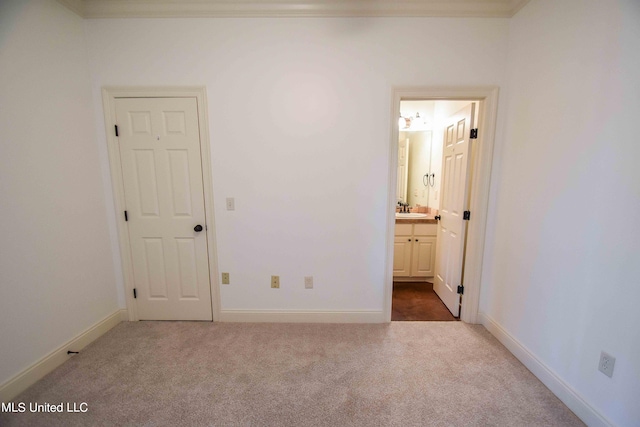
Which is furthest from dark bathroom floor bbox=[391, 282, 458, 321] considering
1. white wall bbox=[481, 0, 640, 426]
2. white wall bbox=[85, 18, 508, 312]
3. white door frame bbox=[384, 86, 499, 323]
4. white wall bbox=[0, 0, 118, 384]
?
white wall bbox=[0, 0, 118, 384]

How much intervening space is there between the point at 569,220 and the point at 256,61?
253 cm

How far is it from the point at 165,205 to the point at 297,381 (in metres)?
1.86

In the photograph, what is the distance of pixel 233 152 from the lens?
2.12 metres

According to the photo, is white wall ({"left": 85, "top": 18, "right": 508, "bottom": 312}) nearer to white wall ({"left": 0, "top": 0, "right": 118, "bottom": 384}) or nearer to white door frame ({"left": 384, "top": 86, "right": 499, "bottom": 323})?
white door frame ({"left": 384, "top": 86, "right": 499, "bottom": 323})

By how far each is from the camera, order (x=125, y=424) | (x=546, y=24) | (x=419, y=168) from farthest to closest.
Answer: (x=419, y=168) < (x=546, y=24) < (x=125, y=424)

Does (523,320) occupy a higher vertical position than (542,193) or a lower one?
lower

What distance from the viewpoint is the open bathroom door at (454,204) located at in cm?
224

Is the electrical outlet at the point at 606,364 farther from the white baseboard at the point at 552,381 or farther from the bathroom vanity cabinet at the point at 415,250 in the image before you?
the bathroom vanity cabinet at the point at 415,250

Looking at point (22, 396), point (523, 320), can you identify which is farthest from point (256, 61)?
point (523, 320)

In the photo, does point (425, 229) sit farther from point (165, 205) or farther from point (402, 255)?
point (165, 205)

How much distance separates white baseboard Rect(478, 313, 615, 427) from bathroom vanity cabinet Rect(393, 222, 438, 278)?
1184 millimetres

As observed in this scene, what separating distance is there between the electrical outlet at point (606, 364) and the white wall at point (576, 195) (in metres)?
0.03

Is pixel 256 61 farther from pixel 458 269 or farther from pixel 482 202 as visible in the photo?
pixel 458 269

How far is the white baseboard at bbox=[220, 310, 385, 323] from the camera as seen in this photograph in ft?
7.55
